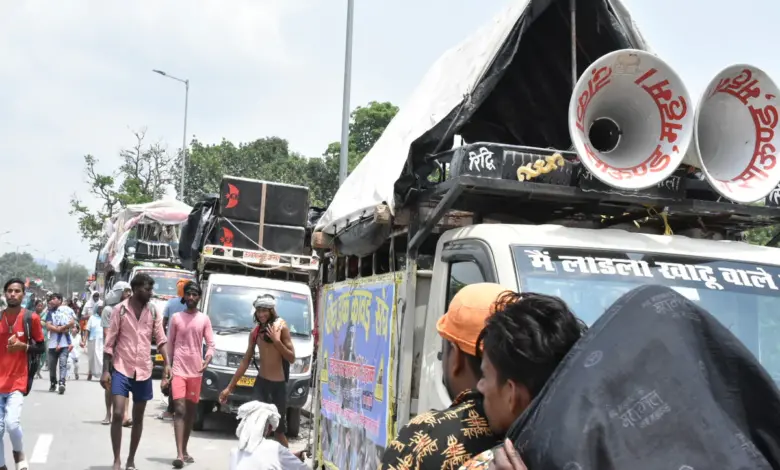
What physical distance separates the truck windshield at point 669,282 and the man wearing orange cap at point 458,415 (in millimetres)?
1352

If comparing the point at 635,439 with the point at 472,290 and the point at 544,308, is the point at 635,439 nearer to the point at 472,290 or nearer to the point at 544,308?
the point at 544,308

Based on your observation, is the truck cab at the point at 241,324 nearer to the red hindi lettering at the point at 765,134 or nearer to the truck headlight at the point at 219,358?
the truck headlight at the point at 219,358

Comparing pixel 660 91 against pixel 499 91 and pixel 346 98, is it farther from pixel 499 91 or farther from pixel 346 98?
pixel 346 98

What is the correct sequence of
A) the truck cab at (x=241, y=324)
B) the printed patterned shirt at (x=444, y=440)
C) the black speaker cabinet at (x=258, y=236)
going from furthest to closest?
the black speaker cabinet at (x=258, y=236)
the truck cab at (x=241, y=324)
the printed patterned shirt at (x=444, y=440)

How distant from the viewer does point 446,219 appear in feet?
15.7

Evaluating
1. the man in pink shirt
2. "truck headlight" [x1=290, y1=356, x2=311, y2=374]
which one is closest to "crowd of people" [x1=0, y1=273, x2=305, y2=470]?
the man in pink shirt

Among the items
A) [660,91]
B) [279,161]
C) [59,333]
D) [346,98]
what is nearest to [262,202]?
[346,98]

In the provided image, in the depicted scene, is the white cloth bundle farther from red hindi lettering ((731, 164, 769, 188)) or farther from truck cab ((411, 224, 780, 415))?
red hindi lettering ((731, 164, 769, 188))

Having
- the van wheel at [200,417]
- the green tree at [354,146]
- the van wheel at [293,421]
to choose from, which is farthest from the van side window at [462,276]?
the green tree at [354,146]

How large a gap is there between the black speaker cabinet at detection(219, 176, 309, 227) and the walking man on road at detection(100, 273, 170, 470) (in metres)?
7.22

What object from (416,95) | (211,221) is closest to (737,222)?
(416,95)

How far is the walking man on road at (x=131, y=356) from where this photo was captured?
25.3 feet

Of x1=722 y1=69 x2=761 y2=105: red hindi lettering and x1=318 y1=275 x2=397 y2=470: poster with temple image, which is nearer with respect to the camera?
x1=722 y1=69 x2=761 y2=105: red hindi lettering

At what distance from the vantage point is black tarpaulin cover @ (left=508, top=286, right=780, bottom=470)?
4.26 feet
